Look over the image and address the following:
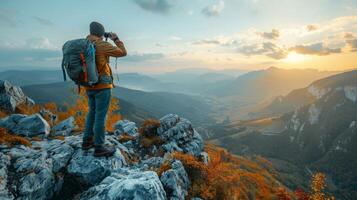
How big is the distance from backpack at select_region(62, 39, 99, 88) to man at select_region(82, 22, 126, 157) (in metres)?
0.43

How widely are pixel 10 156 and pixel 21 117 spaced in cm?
923

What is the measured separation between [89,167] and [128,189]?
128 inches

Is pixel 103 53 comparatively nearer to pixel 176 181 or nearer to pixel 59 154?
pixel 59 154

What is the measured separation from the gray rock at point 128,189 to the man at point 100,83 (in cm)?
220

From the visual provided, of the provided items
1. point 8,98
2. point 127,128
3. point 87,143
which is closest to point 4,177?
point 87,143

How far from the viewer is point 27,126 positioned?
19766 millimetres

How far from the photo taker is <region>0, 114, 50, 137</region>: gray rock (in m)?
19.4

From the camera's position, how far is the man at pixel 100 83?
11.6 m

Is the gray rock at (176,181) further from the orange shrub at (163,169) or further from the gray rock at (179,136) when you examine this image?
the gray rock at (179,136)

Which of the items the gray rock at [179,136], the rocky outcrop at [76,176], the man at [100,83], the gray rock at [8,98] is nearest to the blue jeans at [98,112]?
the man at [100,83]

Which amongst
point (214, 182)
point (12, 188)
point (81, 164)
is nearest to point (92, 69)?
point (81, 164)

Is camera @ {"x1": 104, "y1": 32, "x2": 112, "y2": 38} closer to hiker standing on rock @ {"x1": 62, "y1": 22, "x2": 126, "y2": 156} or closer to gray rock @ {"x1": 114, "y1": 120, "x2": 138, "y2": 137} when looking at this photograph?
hiker standing on rock @ {"x1": 62, "y1": 22, "x2": 126, "y2": 156}

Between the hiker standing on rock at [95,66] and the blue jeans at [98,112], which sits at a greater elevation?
the hiker standing on rock at [95,66]

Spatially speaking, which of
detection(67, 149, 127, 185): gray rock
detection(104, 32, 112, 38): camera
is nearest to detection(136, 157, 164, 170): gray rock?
detection(67, 149, 127, 185): gray rock
